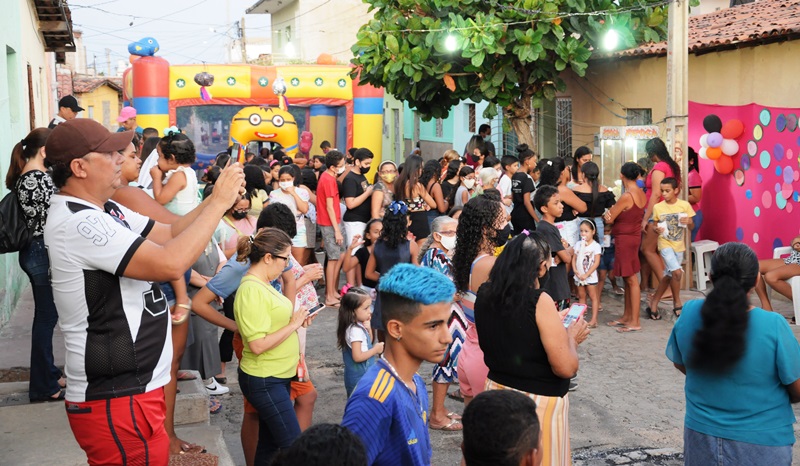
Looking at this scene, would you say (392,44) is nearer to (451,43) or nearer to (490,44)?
(451,43)

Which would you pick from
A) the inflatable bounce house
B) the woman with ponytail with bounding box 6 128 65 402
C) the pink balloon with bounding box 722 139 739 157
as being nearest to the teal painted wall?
the woman with ponytail with bounding box 6 128 65 402

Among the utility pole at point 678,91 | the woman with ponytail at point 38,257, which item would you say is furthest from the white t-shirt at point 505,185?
the woman with ponytail at point 38,257

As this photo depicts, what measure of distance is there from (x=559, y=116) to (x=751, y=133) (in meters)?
6.68

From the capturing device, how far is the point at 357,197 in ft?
37.2

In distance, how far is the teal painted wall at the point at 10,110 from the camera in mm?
9406

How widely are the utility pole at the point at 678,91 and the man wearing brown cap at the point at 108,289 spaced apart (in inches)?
356

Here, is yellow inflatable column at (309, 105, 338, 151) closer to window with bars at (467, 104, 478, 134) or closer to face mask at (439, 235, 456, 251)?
window with bars at (467, 104, 478, 134)

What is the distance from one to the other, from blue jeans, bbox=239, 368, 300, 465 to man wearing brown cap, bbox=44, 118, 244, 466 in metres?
1.51

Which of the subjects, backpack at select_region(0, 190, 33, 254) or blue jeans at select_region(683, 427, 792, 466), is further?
backpack at select_region(0, 190, 33, 254)

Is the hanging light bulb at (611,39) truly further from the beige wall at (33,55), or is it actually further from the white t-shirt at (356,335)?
the white t-shirt at (356,335)

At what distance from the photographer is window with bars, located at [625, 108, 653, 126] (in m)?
14.7

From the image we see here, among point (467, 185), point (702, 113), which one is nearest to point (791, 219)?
point (702, 113)

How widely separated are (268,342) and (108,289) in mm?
1759

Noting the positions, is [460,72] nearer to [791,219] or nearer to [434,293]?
[791,219]
